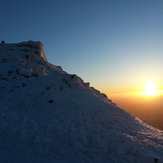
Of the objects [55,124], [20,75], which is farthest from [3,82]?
[55,124]

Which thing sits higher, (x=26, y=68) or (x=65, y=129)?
(x=26, y=68)

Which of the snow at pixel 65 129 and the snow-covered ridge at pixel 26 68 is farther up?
the snow-covered ridge at pixel 26 68

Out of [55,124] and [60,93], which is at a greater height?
[60,93]

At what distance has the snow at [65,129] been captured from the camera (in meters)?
10.6

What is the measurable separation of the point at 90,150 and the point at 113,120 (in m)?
5.78

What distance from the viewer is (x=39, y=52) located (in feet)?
154

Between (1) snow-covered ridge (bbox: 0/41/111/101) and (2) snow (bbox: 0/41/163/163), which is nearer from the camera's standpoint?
(2) snow (bbox: 0/41/163/163)

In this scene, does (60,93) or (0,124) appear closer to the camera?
(0,124)

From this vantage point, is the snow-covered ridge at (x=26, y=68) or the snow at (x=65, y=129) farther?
the snow-covered ridge at (x=26, y=68)

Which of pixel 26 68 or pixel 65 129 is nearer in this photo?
pixel 65 129

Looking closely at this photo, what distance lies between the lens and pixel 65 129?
13.6 meters

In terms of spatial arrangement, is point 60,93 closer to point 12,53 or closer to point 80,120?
point 80,120

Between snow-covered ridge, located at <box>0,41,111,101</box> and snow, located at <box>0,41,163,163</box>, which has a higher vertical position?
snow-covered ridge, located at <box>0,41,111,101</box>

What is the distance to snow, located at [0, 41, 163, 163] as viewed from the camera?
1055 cm
